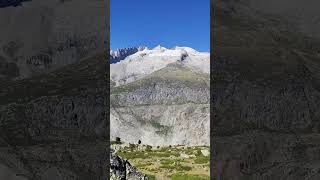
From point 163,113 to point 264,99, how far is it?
67211mm

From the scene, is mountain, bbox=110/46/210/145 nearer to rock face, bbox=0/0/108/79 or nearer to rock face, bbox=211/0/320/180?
rock face, bbox=211/0/320/180

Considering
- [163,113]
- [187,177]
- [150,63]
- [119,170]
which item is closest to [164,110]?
[163,113]

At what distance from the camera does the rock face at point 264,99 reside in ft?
21.2

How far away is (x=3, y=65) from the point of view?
22.5 feet

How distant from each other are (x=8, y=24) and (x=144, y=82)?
286 ft

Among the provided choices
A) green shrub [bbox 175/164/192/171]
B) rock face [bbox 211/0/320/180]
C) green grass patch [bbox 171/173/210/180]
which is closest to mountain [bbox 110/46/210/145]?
green shrub [bbox 175/164/192/171]

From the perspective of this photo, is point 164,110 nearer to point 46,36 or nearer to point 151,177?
point 151,177

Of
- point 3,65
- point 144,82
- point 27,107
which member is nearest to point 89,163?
point 27,107

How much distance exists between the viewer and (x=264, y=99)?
259 inches

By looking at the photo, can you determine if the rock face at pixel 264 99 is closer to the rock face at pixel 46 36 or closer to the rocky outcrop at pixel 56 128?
the rocky outcrop at pixel 56 128

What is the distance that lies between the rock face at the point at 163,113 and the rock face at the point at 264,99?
54149mm

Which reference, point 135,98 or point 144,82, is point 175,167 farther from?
point 144,82

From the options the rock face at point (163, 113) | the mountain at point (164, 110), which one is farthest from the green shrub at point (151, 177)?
the rock face at point (163, 113)

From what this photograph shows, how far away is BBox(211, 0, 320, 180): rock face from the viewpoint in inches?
255
